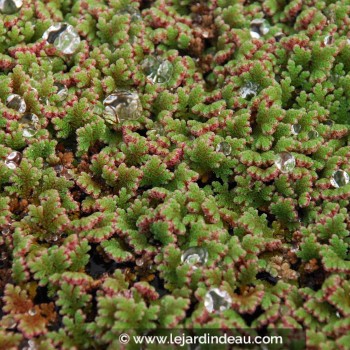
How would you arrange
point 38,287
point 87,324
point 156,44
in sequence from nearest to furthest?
1. point 87,324
2. point 38,287
3. point 156,44

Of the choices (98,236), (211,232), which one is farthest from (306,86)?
(98,236)

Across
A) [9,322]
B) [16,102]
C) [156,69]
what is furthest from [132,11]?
[9,322]

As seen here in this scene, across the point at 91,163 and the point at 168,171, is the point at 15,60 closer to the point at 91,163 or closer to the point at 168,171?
the point at 91,163

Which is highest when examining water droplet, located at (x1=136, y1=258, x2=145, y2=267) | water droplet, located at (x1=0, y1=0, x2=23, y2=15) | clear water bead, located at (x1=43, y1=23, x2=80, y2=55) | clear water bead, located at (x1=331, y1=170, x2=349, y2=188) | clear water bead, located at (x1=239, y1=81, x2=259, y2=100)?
water droplet, located at (x1=0, y1=0, x2=23, y2=15)

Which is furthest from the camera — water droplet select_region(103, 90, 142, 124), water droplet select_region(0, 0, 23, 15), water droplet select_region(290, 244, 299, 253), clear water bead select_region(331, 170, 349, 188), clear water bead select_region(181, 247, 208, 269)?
water droplet select_region(0, 0, 23, 15)

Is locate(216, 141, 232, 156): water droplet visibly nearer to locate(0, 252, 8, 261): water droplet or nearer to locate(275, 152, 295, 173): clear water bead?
locate(275, 152, 295, 173): clear water bead

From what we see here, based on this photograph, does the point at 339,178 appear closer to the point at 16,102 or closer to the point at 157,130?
the point at 157,130

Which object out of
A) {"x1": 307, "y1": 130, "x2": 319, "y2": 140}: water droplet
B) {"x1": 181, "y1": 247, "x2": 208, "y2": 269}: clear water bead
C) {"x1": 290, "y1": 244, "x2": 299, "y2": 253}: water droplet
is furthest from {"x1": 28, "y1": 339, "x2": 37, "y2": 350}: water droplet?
{"x1": 307, "y1": 130, "x2": 319, "y2": 140}: water droplet
